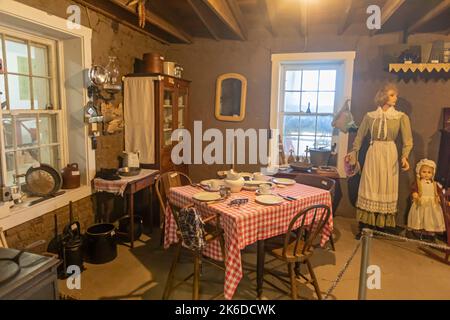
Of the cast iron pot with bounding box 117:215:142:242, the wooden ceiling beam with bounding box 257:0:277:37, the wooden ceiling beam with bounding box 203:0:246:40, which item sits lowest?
the cast iron pot with bounding box 117:215:142:242

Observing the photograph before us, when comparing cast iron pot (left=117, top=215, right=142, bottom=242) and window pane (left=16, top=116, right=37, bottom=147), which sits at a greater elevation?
window pane (left=16, top=116, right=37, bottom=147)

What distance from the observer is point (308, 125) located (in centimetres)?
439

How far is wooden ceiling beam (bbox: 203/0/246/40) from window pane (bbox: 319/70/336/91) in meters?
1.25

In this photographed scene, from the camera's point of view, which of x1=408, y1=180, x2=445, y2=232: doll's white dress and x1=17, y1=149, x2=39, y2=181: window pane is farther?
x1=408, y1=180, x2=445, y2=232: doll's white dress

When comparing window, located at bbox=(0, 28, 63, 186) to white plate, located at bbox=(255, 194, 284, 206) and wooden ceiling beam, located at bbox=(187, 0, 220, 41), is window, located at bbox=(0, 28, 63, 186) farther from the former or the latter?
white plate, located at bbox=(255, 194, 284, 206)

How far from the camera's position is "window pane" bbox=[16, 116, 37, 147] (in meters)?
2.66

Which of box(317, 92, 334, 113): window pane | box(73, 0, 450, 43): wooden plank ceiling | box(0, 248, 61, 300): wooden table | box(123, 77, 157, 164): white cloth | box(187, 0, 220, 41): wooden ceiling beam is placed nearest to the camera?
box(0, 248, 61, 300): wooden table

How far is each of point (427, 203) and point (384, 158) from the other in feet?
2.12

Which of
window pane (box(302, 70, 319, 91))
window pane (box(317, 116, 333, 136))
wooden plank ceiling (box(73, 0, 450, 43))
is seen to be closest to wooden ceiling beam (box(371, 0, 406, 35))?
wooden plank ceiling (box(73, 0, 450, 43))

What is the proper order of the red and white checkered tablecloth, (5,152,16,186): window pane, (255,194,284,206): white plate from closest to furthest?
the red and white checkered tablecloth, (255,194,284,206): white plate, (5,152,16,186): window pane

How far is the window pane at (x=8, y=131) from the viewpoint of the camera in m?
2.54

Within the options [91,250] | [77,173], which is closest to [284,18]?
[77,173]

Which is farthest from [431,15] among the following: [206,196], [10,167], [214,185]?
[10,167]
